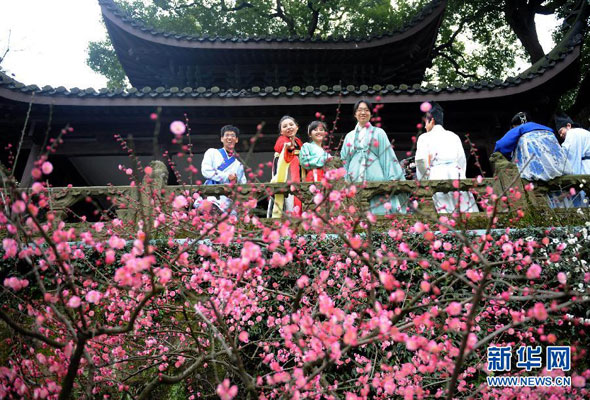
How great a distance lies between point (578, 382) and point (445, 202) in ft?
13.0

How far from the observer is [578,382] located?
213 cm

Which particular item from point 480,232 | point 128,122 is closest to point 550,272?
point 480,232

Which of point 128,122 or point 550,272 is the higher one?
point 128,122

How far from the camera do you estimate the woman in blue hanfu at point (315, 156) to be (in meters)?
5.61

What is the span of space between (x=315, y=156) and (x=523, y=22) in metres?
14.0

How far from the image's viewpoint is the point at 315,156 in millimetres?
5641

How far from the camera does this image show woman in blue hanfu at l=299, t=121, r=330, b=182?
5.61 m

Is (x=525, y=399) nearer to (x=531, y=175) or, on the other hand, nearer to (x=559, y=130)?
(x=531, y=175)

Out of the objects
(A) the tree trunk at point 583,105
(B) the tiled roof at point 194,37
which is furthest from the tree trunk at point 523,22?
(B) the tiled roof at point 194,37

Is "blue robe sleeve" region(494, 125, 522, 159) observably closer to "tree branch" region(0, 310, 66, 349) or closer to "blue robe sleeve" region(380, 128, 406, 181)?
"blue robe sleeve" region(380, 128, 406, 181)

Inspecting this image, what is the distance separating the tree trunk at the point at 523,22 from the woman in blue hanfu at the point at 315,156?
42.4 feet

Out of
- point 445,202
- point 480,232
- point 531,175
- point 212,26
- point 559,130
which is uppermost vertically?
point 212,26

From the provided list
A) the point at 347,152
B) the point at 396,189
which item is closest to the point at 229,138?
the point at 347,152
